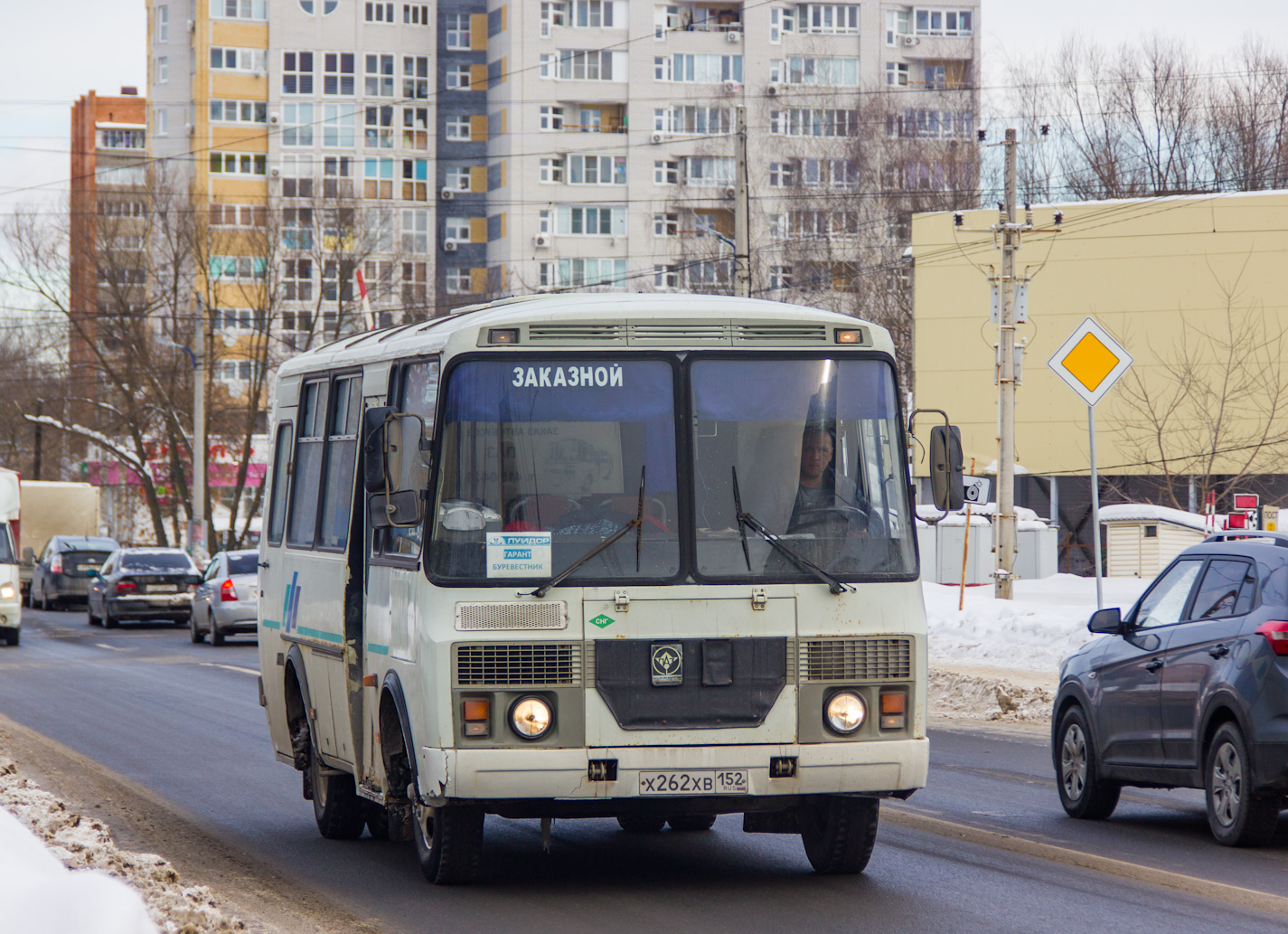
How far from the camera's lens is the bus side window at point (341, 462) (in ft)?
30.6

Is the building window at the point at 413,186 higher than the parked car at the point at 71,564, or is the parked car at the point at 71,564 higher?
the building window at the point at 413,186

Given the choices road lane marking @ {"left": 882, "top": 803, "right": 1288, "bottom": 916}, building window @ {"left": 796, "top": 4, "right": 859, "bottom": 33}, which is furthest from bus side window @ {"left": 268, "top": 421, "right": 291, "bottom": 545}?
building window @ {"left": 796, "top": 4, "right": 859, "bottom": 33}

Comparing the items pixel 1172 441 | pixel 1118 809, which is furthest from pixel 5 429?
pixel 1118 809

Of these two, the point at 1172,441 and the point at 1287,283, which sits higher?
the point at 1287,283

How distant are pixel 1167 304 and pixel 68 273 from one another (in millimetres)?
36081

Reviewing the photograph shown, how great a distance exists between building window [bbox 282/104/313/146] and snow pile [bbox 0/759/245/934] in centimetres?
8825

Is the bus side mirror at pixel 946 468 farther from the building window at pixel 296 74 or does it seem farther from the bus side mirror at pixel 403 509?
the building window at pixel 296 74

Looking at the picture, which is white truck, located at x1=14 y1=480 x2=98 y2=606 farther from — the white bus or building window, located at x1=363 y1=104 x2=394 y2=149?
the white bus

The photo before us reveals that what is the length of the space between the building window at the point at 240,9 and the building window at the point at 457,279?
53.4 ft

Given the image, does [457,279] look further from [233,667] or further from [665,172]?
[233,667]

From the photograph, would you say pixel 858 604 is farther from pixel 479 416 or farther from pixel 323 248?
pixel 323 248

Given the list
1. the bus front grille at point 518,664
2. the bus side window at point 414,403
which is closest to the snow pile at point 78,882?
the bus front grille at point 518,664

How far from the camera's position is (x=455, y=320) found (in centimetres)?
838

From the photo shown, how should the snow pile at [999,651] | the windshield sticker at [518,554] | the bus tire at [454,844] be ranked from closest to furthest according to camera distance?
the windshield sticker at [518,554] < the bus tire at [454,844] < the snow pile at [999,651]
